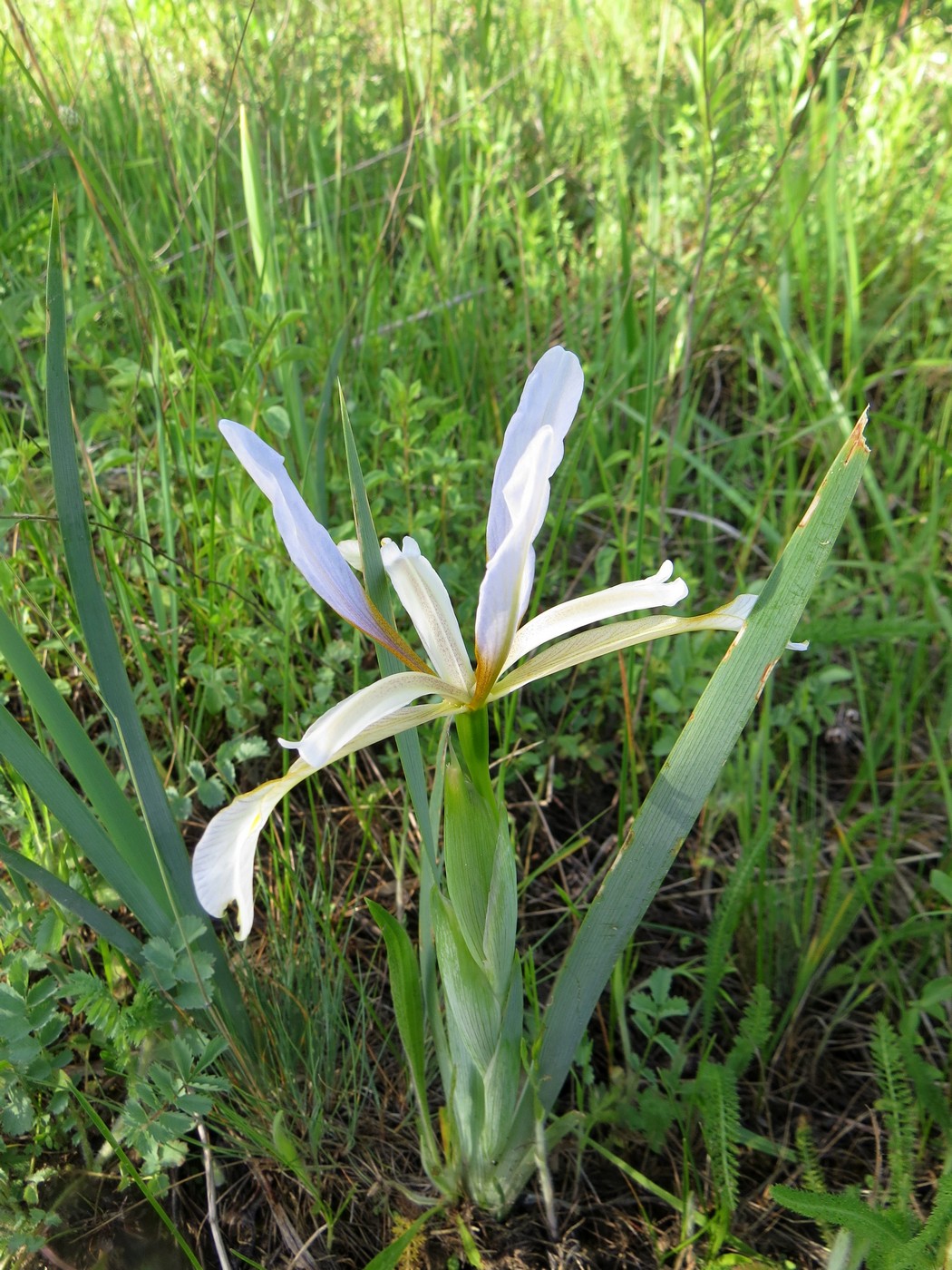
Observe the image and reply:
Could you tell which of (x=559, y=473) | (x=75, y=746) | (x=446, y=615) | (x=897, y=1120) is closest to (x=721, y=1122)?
(x=897, y=1120)

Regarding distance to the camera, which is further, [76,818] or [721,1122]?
[721,1122]

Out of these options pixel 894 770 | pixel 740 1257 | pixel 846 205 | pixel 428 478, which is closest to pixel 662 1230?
pixel 740 1257

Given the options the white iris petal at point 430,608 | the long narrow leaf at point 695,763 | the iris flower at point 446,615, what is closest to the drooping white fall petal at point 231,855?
the iris flower at point 446,615

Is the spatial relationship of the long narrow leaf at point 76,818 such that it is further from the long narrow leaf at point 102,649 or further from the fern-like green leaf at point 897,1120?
the fern-like green leaf at point 897,1120

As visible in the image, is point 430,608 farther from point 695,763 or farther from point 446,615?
point 695,763

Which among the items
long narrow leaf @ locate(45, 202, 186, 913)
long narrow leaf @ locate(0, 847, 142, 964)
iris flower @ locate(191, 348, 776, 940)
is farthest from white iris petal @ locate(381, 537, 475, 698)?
long narrow leaf @ locate(0, 847, 142, 964)

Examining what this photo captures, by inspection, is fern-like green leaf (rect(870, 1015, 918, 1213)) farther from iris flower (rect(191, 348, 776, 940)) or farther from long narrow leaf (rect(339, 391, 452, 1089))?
iris flower (rect(191, 348, 776, 940))

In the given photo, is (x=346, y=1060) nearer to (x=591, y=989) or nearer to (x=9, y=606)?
(x=591, y=989)
